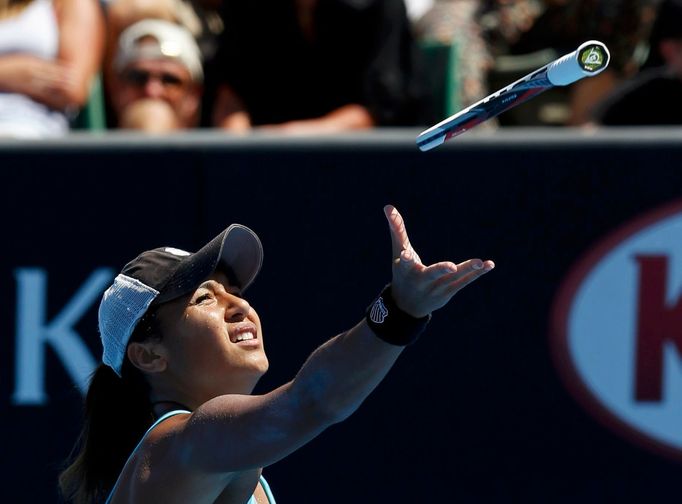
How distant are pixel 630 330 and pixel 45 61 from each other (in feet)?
8.11

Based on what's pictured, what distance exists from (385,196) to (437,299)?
2572mm

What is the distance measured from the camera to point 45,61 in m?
5.48

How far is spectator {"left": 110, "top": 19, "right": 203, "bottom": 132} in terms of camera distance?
5523 mm

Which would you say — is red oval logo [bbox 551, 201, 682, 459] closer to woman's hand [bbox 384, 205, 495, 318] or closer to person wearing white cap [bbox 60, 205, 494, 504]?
person wearing white cap [bbox 60, 205, 494, 504]

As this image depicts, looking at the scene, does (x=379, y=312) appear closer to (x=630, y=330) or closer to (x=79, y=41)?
(x=630, y=330)

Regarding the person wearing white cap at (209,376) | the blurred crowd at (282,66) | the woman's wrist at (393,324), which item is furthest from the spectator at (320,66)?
the woman's wrist at (393,324)

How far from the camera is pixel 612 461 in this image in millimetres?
4805

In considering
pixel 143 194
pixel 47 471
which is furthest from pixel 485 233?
pixel 47 471

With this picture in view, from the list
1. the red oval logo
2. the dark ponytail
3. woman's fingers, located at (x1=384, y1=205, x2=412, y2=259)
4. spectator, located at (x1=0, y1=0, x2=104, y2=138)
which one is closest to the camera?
woman's fingers, located at (x1=384, y1=205, x2=412, y2=259)

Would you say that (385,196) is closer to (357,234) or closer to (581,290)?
(357,234)

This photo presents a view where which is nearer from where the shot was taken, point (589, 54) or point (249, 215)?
point (589, 54)

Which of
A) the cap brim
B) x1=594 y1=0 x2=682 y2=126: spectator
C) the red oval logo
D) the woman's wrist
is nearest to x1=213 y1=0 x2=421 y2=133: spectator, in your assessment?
x1=594 y1=0 x2=682 y2=126: spectator

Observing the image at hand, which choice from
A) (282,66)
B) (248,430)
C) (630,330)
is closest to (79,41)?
(282,66)

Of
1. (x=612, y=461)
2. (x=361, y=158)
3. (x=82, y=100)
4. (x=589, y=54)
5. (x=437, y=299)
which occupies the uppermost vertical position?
(x=82, y=100)
